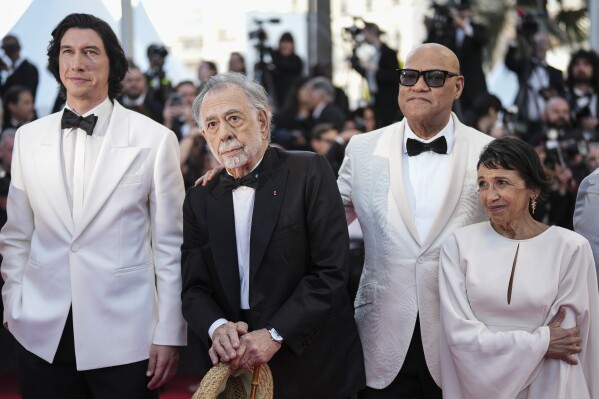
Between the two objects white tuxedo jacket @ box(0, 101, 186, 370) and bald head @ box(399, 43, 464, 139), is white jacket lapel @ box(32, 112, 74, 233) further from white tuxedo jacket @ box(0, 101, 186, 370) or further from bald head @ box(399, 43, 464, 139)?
bald head @ box(399, 43, 464, 139)

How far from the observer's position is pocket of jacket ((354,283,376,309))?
3.36 meters

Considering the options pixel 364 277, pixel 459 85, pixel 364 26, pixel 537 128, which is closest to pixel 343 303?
pixel 364 277

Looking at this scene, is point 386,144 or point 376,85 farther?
point 376,85

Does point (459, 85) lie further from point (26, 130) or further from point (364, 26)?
point (364, 26)

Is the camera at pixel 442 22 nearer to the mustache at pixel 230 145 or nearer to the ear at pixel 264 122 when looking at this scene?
the ear at pixel 264 122

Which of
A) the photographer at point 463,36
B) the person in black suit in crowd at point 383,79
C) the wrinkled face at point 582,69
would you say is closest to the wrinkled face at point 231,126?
the photographer at point 463,36

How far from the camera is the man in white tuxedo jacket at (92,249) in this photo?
3217mm

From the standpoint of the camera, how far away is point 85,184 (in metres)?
3.26

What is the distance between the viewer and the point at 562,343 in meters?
3.03

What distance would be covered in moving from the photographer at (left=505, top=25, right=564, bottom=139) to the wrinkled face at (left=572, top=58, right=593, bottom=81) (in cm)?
23

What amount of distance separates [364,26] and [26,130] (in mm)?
6209

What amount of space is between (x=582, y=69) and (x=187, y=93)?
3621 mm

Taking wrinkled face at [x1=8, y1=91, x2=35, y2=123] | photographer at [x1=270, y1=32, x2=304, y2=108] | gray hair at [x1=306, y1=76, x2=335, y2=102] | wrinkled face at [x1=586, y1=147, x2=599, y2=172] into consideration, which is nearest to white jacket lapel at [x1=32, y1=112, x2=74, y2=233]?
wrinkled face at [x1=586, y1=147, x2=599, y2=172]

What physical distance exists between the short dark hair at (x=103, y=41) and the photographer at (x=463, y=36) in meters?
5.25
